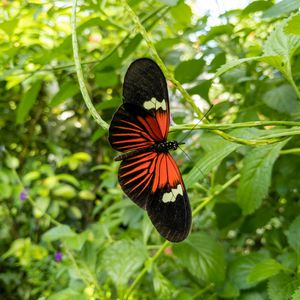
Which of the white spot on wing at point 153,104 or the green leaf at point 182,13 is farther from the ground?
the green leaf at point 182,13

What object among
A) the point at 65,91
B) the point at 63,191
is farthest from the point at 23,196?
the point at 65,91

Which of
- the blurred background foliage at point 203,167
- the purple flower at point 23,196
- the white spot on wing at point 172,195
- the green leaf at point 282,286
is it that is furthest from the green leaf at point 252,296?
the purple flower at point 23,196

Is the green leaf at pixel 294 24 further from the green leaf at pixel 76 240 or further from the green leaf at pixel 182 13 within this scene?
the green leaf at pixel 76 240

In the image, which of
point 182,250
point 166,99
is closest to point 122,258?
point 182,250

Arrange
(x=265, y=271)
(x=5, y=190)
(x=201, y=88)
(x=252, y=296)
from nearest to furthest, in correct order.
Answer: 1. (x=265, y=271)
2. (x=252, y=296)
3. (x=201, y=88)
4. (x=5, y=190)

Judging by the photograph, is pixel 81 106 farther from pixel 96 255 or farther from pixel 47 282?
pixel 96 255

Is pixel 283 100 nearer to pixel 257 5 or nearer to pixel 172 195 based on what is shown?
pixel 257 5
